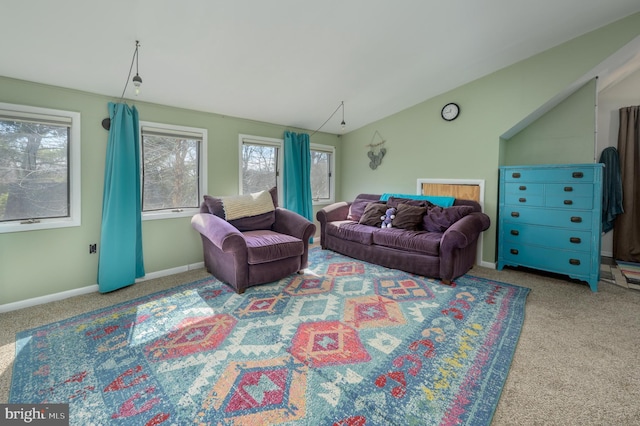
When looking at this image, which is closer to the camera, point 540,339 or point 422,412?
point 422,412

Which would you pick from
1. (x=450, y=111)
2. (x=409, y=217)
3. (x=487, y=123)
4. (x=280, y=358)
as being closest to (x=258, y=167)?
(x=409, y=217)

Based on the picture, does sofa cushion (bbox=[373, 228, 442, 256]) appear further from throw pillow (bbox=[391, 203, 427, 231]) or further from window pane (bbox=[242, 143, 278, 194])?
window pane (bbox=[242, 143, 278, 194])

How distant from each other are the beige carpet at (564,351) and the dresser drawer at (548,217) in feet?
2.13

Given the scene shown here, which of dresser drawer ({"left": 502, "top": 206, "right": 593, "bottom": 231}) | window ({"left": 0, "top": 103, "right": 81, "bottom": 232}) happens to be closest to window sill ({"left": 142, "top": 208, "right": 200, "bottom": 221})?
window ({"left": 0, "top": 103, "right": 81, "bottom": 232})

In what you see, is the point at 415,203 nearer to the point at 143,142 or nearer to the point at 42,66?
the point at 143,142

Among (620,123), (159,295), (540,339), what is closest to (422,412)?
(540,339)

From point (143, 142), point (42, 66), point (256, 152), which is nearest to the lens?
point (42, 66)

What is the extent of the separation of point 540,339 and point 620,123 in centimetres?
365

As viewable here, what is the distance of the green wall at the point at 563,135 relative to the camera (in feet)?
10.4

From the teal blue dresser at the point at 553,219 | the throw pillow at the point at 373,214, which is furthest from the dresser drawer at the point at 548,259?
the throw pillow at the point at 373,214

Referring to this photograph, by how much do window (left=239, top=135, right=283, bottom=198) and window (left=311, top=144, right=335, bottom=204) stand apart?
85 centimetres

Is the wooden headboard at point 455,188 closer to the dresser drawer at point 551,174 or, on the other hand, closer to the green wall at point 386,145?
the green wall at point 386,145

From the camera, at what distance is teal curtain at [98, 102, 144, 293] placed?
2715 millimetres

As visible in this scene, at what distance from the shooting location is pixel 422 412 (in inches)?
52.0
